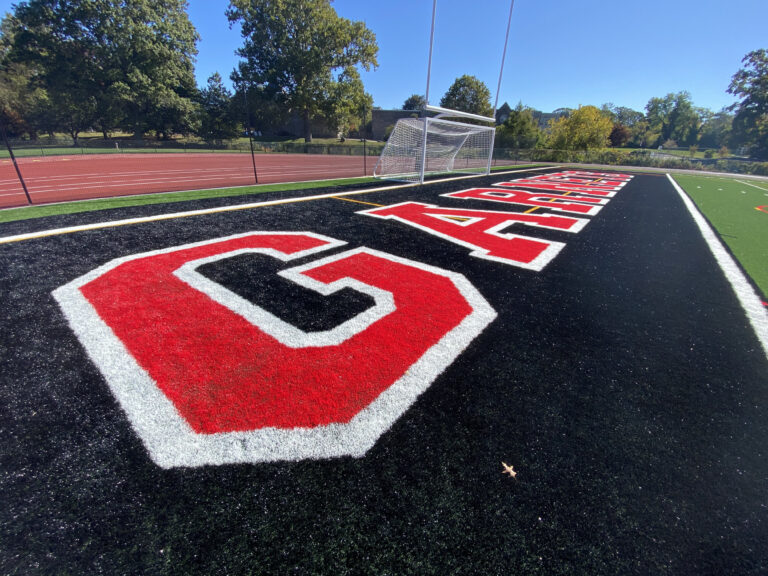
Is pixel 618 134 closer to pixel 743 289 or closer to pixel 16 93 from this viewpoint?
pixel 743 289

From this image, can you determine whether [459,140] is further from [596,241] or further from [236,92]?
[236,92]

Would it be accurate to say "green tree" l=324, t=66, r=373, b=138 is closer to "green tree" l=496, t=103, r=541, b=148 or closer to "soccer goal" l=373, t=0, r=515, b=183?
"green tree" l=496, t=103, r=541, b=148

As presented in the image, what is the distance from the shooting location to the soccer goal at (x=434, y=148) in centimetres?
1204

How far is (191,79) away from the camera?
149 feet

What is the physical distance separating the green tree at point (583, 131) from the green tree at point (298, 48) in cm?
2970

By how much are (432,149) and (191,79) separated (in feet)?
159

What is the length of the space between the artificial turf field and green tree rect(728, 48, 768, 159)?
71.2m

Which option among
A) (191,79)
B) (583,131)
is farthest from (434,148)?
(191,79)

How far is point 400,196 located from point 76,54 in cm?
5256

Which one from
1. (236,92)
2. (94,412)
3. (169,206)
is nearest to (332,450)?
(94,412)

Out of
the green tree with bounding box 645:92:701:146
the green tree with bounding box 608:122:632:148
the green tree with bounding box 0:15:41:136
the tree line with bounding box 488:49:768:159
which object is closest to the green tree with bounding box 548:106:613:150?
the tree line with bounding box 488:49:768:159

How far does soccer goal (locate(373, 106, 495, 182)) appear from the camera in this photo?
12.0 metres

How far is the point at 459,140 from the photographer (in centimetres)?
1606

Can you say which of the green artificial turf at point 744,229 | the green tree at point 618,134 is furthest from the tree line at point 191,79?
the green artificial turf at point 744,229
